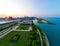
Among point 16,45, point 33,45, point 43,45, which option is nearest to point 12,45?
point 16,45

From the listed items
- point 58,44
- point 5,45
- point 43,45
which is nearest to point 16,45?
point 5,45

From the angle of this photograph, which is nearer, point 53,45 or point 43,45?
point 43,45

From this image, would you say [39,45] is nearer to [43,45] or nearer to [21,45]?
[43,45]

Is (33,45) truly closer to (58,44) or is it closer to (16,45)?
(16,45)

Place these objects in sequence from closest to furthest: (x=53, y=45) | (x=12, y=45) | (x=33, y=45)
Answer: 1. (x=33, y=45)
2. (x=12, y=45)
3. (x=53, y=45)

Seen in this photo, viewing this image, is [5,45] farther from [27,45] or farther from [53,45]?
[53,45]

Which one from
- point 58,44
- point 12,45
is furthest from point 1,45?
point 58,44

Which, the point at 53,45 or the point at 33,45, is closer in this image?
the point at 33,45

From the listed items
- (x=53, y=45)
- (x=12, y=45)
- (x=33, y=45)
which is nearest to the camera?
(x=33, y=45)

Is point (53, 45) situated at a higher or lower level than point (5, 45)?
lower
